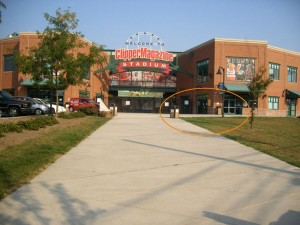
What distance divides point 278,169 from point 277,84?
4170cm

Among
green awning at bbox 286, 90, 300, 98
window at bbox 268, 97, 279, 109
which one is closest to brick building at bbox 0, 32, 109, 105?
window at bbox 268, 97, 279, 109

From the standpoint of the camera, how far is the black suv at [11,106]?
2344 cm

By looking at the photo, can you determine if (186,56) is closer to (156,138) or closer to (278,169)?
(156,138)

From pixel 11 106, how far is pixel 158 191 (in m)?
20.5

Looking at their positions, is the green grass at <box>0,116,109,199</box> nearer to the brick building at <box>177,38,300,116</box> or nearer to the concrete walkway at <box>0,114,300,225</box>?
the concrete walkway at <box>0,114,300,225</box>

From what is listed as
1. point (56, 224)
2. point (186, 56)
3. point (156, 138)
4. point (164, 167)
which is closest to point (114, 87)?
point (186, 56)

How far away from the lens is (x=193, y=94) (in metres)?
49.3

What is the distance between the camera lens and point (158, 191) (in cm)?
592

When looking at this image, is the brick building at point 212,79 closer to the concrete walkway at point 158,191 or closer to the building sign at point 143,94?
the building sign at point 143,94

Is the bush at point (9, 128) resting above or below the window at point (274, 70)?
below

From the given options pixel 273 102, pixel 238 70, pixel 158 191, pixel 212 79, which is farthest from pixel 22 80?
pixel 158 191

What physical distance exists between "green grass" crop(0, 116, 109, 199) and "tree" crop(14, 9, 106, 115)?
707 centimetres

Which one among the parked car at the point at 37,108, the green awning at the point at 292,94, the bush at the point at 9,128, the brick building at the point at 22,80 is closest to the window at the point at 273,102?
the green awning at the point at 292,94

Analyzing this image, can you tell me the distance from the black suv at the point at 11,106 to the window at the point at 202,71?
28027mm
